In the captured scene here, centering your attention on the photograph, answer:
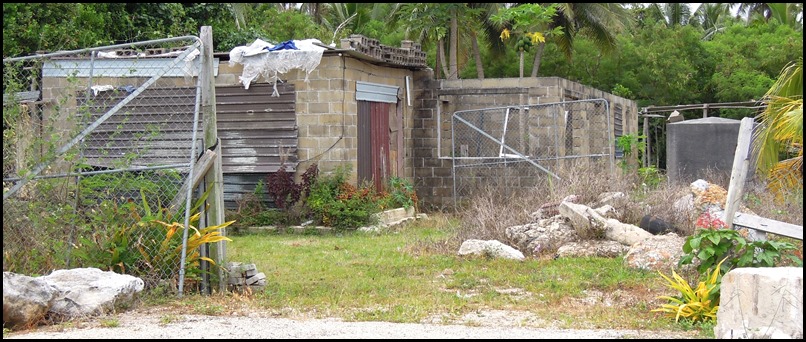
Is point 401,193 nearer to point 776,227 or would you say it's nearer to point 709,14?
point 776,227

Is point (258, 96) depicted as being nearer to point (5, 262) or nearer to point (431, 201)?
point (431, 201)

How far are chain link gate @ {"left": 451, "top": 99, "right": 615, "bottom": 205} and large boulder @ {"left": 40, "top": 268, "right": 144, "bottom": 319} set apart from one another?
33.6 ft

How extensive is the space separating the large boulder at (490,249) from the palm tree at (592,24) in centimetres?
1998

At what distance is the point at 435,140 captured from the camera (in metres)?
18.8

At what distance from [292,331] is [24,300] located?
2.07m

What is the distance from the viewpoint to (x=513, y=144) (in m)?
18.1

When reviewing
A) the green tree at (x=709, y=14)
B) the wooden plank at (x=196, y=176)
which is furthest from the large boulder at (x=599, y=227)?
the green tree at (x=709, y=14)

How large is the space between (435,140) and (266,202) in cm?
417

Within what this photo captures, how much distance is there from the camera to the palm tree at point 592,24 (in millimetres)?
31219

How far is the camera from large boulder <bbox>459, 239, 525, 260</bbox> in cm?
1138

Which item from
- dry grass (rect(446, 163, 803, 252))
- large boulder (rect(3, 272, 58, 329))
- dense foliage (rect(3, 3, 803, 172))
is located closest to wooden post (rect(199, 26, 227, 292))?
Result: large boulder (rect(3, 272, 58, 329))

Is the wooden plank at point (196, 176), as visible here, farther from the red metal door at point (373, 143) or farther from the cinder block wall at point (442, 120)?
the cinder block wall at point (442, 120)

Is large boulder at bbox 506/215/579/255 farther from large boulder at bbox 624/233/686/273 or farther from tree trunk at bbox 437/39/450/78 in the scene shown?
tree trunk at bbox 437/39/450/78

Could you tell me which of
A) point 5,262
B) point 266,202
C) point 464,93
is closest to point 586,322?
point 5,262
